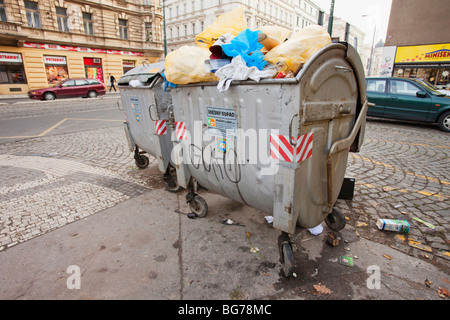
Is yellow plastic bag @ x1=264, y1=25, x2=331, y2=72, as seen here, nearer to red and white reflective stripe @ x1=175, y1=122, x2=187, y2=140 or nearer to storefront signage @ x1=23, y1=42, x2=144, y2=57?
red and white reflective stripe @ x1=175, y1=122, x2=187, y2=140

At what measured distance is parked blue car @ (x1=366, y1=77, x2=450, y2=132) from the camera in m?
7.98

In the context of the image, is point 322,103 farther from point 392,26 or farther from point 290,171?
point 392,26

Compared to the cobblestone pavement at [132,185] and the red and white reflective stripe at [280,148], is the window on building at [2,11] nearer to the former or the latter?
the cobblestone pavement at [132,185]

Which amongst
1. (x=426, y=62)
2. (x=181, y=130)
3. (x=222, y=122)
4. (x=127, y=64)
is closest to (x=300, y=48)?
(x=222, y=122)

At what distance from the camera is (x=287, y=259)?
2.36 meters

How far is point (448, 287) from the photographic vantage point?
7.25 feet

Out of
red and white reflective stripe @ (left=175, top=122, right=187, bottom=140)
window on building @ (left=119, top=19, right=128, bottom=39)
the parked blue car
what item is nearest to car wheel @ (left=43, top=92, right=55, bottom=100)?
window on building @ (left=119, top=19, right=128, bottom=39)

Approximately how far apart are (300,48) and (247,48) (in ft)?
1.47

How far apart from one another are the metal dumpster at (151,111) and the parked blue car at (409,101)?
8.05 meters

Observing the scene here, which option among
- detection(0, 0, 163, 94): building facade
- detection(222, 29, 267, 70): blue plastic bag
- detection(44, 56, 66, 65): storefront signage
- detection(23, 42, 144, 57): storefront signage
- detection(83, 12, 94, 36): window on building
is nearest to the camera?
detection(222, 29, 267, 70): blue plastic bag

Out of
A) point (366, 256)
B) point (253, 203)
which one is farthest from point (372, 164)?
point (253, 203)

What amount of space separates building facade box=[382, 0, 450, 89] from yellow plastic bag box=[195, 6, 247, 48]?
19837 mm

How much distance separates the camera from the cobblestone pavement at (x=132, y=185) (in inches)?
121

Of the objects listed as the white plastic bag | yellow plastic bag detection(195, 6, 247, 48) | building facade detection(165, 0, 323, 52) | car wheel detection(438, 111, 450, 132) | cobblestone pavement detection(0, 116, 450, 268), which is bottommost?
cobblestone pavement detection(0, 116, 450, 268)
